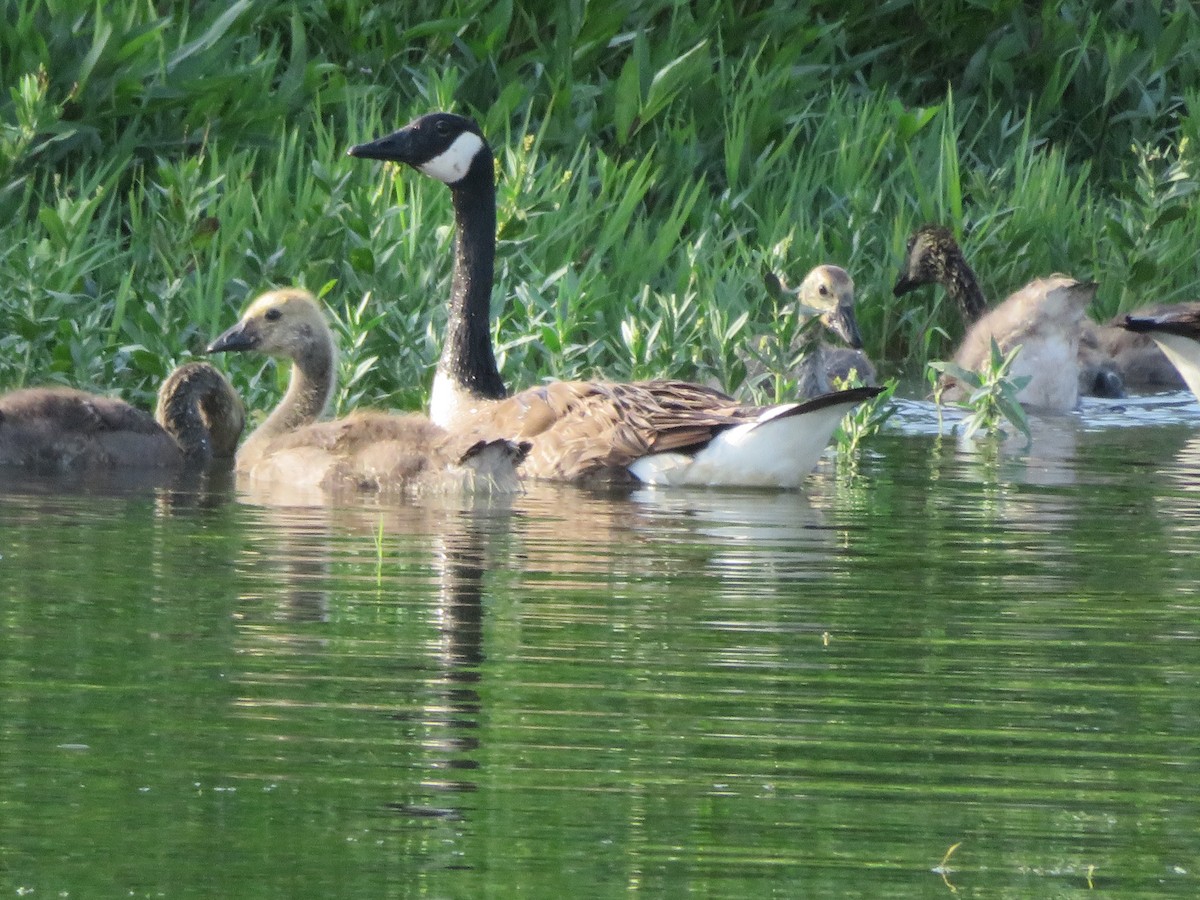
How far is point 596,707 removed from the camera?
4582mm

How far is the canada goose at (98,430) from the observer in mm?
9188

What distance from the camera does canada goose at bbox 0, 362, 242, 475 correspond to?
30.1ft

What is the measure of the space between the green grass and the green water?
3.23 meters

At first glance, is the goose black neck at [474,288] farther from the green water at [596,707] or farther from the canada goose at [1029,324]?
the canada goose at [1029,324]

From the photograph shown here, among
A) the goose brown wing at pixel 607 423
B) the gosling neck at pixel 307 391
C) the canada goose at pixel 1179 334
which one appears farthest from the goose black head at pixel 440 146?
the canada goose at pixel 1179 334

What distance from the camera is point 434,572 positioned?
254 inches

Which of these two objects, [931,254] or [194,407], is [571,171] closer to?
[931,254]

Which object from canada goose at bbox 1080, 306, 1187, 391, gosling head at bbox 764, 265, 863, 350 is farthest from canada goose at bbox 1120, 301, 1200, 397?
canada goose at bbox 1080, 306, 1187, 391

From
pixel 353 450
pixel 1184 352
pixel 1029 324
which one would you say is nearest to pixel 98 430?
pixel 353 450

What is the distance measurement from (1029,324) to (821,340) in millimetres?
1096

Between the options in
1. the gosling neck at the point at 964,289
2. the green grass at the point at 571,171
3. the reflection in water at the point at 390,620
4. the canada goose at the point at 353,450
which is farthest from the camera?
the gosling neck at the point at 964,289

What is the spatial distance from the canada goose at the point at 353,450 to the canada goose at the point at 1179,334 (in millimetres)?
2490

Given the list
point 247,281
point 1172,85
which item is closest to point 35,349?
point 247,281

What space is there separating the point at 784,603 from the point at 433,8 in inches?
379
